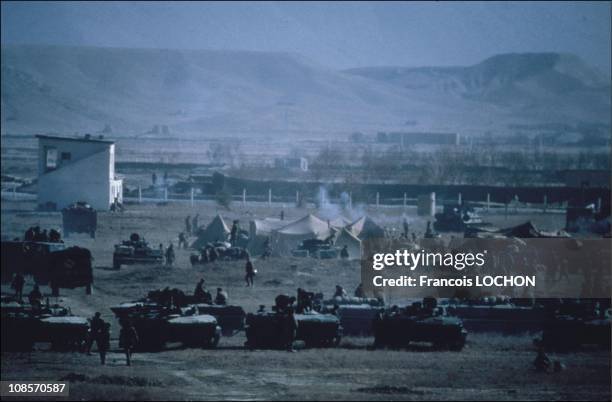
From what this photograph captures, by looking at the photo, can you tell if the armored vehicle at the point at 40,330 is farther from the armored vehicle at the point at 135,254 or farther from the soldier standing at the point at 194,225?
the soldier standing at the point at 194,225

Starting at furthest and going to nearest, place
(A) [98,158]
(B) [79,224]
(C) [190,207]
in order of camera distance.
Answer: (C) [190,207], (A) [98,158], (B) [79,224]

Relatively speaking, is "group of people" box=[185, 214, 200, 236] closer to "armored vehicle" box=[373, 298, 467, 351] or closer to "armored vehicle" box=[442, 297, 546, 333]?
"armored vehicle" box=[442, 297, 546, 333]

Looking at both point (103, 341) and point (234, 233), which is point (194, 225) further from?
point (103, 341)

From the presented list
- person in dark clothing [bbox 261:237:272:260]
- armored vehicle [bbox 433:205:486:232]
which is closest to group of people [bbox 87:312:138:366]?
person in dark clothing [bbox 261:237:272:260]

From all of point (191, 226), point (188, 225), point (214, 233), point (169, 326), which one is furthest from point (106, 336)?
point (191, 226)

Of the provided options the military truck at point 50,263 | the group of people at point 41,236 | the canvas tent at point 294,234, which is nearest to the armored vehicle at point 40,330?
the military truck at point 50,263

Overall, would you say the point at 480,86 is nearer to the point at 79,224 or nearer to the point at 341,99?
the point at 341,99

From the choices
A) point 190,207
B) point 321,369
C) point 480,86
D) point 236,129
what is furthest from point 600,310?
point 480,86
